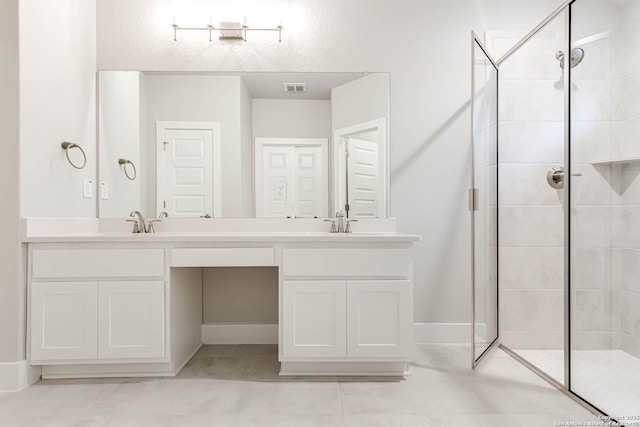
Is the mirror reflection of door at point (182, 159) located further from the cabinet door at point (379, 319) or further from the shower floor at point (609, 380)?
the shower floor at point (609, 380)

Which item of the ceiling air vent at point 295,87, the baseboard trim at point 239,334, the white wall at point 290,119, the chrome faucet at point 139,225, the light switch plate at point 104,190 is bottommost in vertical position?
the baseboard trim at point 239,334

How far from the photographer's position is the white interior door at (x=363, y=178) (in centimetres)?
271

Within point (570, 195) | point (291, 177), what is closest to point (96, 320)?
point (291, 177)

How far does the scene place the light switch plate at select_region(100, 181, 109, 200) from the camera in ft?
8.77

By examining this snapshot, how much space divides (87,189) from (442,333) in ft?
7.98

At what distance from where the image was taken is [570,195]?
1.91 meters

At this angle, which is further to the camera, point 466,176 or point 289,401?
point 466,176

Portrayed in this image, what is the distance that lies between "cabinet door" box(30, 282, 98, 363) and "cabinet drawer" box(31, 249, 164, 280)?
0.06 m

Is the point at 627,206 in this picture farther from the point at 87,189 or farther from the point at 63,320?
the point at 87,189

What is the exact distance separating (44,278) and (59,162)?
0.65m

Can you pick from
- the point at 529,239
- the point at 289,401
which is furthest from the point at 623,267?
the point at 289,401

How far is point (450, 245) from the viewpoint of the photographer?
280cm

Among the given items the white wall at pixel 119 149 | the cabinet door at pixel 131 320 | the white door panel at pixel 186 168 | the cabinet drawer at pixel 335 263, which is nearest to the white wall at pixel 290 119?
the white door panel at pixel 186 168

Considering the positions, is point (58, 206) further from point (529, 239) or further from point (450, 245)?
point (529, 239)
